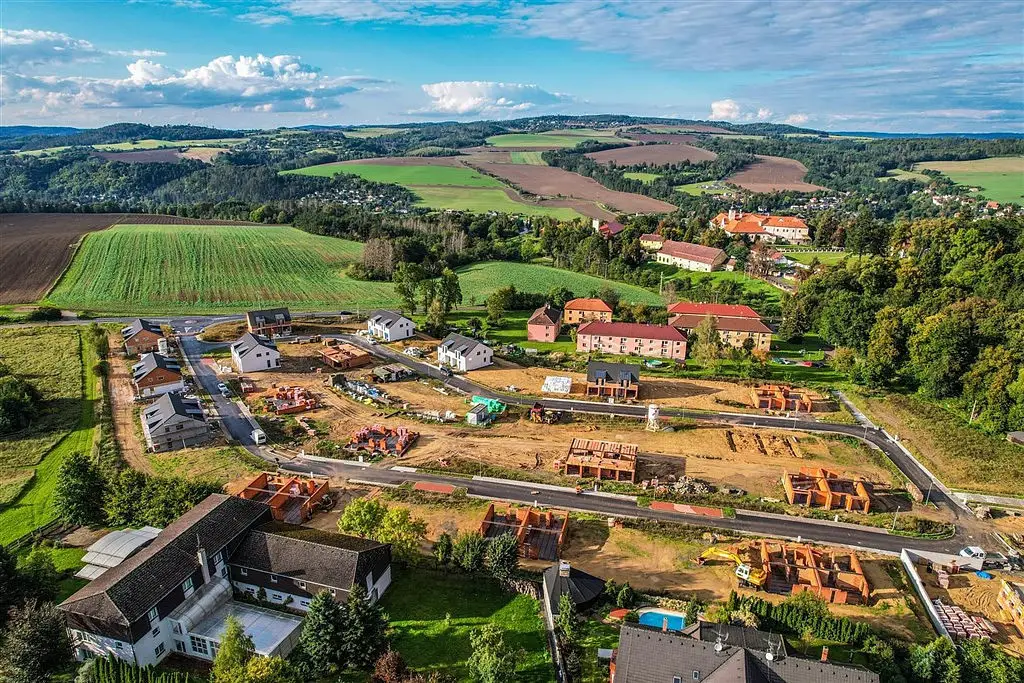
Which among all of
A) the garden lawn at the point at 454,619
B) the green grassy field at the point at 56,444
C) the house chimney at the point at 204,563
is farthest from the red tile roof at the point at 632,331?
the green grassy field at the point at 56,444

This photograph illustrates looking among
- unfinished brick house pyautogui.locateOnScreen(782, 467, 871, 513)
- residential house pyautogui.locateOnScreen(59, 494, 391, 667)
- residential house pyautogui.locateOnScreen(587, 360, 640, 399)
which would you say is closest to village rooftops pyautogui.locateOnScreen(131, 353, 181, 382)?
residential house pyautogui.locateOnScreen(59, 494, 391, 667)

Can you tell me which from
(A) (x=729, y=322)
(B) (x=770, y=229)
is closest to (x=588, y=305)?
(A) (x=729, y=322)

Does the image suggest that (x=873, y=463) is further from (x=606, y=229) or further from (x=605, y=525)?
(x=606, y=229)

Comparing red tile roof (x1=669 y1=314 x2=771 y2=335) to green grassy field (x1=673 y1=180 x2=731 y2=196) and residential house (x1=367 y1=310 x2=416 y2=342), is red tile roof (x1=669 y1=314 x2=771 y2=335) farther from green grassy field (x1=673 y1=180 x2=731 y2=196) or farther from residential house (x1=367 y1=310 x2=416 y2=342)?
green grassy field (x1=673 y1=180 x2=731 y2=196)

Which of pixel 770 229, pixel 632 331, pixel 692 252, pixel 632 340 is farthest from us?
pixel 770 229

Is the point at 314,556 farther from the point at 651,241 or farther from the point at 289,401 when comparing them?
the point at 651,241

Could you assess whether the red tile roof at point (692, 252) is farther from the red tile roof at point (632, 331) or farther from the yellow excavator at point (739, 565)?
the yellow excavator at point (739, 565)
